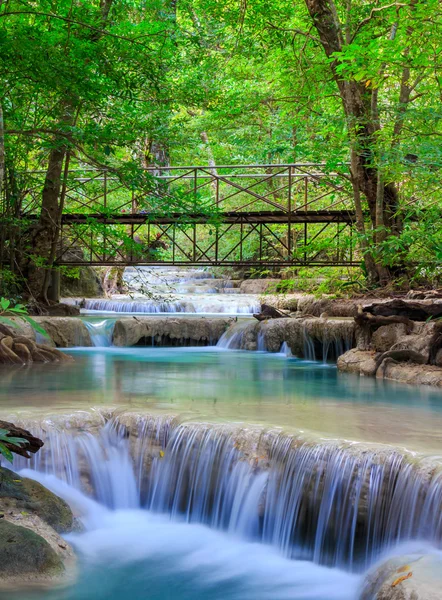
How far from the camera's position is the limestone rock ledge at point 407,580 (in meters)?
3.53

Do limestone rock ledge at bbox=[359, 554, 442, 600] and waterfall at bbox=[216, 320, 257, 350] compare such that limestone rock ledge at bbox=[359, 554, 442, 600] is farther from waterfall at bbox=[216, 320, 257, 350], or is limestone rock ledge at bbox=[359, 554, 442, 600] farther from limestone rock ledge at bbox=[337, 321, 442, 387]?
waterfall at bbox=[216, 320, 257, 350]

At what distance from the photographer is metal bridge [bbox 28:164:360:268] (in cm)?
1153

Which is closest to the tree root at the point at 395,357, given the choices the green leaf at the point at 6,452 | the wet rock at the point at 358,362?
the wet rock at the point at 358,362

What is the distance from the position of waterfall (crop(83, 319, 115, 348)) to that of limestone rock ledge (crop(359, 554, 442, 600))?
11291 mm

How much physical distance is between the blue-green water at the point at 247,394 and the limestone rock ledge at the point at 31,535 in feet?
4.79

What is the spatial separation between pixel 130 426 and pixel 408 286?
10.1m

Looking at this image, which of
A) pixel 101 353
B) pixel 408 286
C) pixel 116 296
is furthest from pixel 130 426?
pixel 116 296

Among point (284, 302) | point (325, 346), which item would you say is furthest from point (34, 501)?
point (284, 302)

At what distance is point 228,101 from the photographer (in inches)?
745

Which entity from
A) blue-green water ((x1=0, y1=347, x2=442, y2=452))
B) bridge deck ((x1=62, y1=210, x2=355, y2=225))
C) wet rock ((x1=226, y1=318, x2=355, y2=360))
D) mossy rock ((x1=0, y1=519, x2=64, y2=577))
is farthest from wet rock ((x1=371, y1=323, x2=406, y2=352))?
mossy rock ((x1=0, y1=519, x2=64, y2=577))

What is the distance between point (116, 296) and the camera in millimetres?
24656

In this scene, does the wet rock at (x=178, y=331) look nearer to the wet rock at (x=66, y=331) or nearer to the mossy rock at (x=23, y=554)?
the wet rock at (x=66, y=331)

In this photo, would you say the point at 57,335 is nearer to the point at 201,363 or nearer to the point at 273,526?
the point at 201,363

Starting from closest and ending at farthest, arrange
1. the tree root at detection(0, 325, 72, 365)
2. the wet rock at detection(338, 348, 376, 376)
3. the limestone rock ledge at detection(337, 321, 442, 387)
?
the limestone rock ledge at detection(337, 321, 442, 387)
the wet rock at detection(338, 348, 376, 376)
the tree root at detection(0, 325, 72, 365)
